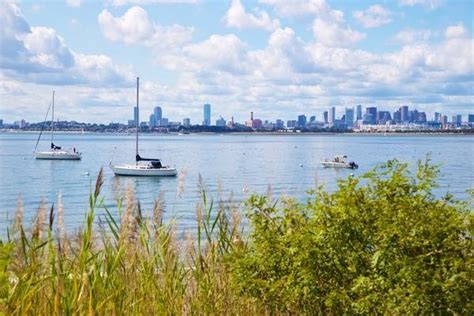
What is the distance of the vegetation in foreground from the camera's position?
3893 millimetres

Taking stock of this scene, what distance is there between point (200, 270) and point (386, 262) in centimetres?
174

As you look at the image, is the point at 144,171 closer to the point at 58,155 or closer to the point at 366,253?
the point at 58,155

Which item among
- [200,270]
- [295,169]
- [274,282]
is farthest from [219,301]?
[295,169]

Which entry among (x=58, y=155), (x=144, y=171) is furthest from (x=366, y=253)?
(x=58, y=155)

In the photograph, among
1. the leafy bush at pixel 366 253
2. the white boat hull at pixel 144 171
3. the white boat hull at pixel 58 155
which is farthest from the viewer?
the white boat hull at pixel 58 155

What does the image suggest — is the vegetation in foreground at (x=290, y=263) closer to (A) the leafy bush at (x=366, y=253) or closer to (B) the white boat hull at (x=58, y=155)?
(A) the leafy bush at (x=366, y=253)

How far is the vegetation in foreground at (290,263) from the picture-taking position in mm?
3893

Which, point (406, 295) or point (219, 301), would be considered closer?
point (406, 295)

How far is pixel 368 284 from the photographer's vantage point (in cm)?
398

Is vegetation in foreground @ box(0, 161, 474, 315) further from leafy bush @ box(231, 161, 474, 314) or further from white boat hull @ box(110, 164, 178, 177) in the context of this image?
white boat hull @ box(110, 164, 178, 177)

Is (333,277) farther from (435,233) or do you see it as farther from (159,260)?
(159,260)

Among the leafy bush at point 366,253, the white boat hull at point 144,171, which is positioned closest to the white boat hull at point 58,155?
the white boat hull at point 144,171

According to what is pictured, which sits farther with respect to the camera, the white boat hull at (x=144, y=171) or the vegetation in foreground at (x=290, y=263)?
the white boat hull at (x=144, y=171)

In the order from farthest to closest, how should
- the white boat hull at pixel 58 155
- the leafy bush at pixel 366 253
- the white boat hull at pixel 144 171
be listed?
1. the white boat hull at pixel 58 155
2. the white boat hull at pixel 144 171
3. the leafy bush at pixel 366 253
